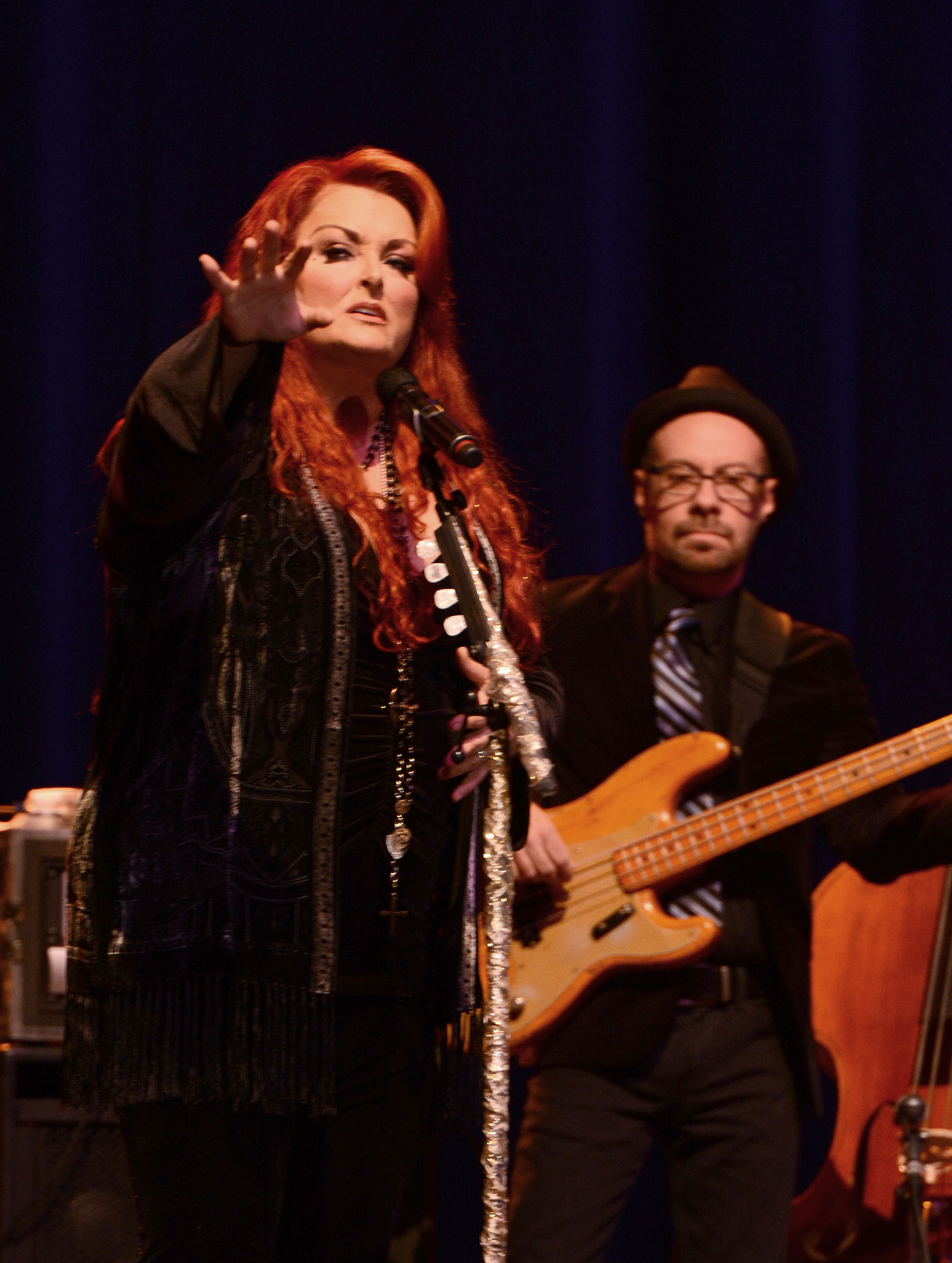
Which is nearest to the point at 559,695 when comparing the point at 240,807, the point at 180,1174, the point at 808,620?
the point at 240,807

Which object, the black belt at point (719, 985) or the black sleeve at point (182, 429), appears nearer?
the black sleeve at point (182, 429)

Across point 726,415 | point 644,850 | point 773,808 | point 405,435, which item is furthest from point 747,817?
point 405,435

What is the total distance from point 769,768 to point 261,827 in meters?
1.22

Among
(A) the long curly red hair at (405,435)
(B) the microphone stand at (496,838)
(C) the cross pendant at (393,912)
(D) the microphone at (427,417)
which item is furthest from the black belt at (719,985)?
(D) the microphone at (427,417)

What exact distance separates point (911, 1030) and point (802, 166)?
1759mm

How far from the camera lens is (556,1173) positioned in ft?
6.88

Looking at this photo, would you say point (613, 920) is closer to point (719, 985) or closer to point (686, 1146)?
point (719, 985)

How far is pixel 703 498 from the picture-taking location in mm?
2361

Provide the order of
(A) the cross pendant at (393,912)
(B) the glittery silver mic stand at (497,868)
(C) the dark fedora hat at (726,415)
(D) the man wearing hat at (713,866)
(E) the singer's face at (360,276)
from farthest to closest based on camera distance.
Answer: (C) the dark fedora hat at (726,415) < (D) the man wearing hat at (713,866) < (E) the singer's face at (360,276) < (A) the cross pendant at (393,912) < (B) the glittery silver mic stand at (497,868)

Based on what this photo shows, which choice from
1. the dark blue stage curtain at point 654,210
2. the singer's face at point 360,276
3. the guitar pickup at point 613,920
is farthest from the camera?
the dark blue stage curtain at point 654,210

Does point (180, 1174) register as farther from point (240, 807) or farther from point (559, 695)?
point (559, 695)

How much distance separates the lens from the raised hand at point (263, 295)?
1.20 metres

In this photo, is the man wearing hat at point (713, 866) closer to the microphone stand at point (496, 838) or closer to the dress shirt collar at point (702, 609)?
the dress shirt collar at point (702, 609)

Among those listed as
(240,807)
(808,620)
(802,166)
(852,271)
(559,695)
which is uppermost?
(802,166)
